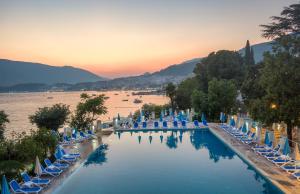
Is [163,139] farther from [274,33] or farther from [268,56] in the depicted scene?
[274,33]

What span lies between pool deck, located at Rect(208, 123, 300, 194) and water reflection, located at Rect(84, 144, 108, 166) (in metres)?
6.91

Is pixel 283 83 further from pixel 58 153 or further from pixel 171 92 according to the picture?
pixel 171 92

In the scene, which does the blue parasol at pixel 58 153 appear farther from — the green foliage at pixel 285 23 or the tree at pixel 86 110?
the green foliage at pixel 285 23

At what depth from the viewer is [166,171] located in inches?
518

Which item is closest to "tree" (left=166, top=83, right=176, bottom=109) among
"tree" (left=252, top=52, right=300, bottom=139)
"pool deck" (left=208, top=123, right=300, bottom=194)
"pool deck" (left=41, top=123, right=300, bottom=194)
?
"pool deck" (left=41, top=123, right=300, bottom=194)

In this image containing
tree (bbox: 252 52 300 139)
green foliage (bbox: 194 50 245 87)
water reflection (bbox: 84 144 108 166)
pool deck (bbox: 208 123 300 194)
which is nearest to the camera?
pool deck (bbox: 208 123 300 194)

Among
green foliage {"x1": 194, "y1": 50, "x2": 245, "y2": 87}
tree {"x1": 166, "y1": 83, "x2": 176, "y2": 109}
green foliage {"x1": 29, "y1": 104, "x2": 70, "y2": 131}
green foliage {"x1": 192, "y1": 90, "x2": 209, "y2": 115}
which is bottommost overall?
green foliage {"x1": 29, "y1": 104, "x2": 70, "y2": 131}

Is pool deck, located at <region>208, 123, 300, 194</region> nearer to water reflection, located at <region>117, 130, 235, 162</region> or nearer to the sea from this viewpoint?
water reflection, located at <region>117, 130, 235, 162</region>

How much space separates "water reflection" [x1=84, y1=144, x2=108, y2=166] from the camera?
15200 mm

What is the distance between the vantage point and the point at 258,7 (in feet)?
94.0

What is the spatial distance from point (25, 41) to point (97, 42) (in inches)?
379

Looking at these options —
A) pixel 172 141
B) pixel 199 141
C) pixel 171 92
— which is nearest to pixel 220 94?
pixel 199 141

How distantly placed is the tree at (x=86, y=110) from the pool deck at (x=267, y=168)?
10.1m

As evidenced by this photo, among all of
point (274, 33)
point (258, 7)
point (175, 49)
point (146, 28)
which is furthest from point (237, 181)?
point (175, 49)
